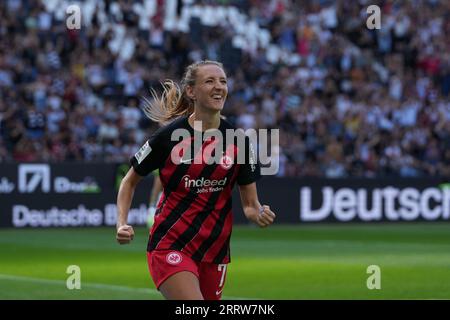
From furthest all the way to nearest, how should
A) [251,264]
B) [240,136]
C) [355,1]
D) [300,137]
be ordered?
[355,1], [300,137], [251,264], [240,136]

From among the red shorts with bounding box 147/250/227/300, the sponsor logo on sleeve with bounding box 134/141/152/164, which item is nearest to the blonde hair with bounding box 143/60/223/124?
the sponsor logo on sleeve with bounding box 134/141/152/164

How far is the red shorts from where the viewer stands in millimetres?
8016

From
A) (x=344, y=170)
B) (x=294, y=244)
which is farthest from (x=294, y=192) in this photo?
(x=294, y=244)

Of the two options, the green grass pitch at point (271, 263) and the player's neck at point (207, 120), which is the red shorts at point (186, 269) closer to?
the player's neck at point (207, 120)

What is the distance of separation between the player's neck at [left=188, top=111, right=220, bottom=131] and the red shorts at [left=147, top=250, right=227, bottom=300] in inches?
37.9

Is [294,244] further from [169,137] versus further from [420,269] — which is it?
[169,137]

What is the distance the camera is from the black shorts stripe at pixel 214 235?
26.8 feet

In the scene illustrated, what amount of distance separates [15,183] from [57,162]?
1.10m

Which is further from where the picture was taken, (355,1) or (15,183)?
(355,1)

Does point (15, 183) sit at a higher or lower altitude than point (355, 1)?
lower

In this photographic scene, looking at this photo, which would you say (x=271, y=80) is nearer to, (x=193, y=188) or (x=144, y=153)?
(x=144, y=153)

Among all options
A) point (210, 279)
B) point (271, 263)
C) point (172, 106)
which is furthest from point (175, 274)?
point (271, 263)

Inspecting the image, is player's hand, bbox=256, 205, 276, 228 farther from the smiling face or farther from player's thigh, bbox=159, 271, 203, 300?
the smiling face
